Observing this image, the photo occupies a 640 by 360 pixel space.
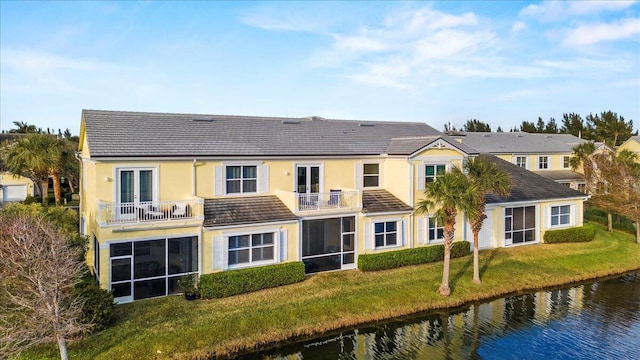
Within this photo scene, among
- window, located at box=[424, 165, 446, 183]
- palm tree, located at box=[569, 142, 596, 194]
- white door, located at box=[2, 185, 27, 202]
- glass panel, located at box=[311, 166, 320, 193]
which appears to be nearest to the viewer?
glass panel, located at box=[311, 166, 320, 193]

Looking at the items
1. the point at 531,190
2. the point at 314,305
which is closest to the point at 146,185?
the point at 314,305

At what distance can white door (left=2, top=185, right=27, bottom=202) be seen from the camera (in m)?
47.4

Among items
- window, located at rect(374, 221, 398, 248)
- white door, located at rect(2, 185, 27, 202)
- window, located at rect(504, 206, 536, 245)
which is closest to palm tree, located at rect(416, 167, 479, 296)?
window, located at rect(374, 221, 398, 248)

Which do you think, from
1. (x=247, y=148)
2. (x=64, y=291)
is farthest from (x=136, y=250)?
(x=247, y=148)

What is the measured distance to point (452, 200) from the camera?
20219 mm

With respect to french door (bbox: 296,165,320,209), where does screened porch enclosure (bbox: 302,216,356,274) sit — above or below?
below

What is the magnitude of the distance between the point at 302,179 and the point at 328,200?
7.45ft

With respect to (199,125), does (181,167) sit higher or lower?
lower

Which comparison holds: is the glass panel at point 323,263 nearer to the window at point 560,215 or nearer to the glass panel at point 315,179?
the glass panel at point 315,179

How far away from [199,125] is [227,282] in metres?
8.89

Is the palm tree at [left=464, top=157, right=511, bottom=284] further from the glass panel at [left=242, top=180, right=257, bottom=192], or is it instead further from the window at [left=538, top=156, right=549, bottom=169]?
the window at [left=538, top=156, right=549, bottom=169]

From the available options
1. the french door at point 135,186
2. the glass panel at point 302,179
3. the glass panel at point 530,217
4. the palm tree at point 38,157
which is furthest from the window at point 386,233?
the palm tree at point 38,157

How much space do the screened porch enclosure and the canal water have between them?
554 cm

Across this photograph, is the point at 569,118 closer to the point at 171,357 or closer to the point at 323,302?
the point at 323,302
